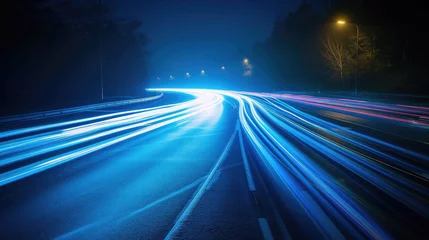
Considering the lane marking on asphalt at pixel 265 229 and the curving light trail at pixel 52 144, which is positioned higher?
the curving light trail at pixel 52 144

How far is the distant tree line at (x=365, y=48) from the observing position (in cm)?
3816

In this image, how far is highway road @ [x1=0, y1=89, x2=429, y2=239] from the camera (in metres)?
5.58

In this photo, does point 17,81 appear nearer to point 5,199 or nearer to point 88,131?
point 88,131

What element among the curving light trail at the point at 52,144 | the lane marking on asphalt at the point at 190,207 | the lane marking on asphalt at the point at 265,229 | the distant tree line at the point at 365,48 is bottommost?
the lane marking on asphalt at the point at 265,229

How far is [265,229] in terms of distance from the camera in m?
5.52

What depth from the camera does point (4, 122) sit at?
64.6ft

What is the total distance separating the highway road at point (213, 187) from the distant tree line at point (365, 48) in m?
27.3

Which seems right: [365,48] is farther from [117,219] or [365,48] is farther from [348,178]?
[117,219]

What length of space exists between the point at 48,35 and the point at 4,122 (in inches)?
972

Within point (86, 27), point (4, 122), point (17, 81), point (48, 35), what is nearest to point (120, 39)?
point (86, 27)

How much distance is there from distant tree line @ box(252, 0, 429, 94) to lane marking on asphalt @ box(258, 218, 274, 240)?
35132 millimetres

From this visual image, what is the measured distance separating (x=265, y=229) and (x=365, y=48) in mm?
46019

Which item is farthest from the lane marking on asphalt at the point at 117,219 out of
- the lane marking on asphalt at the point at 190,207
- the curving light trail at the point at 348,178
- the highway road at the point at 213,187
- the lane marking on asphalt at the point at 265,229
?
the curving light trail at the point at 348,178

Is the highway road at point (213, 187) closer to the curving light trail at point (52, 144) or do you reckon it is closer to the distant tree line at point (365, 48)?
the curving light trail at point (52, 144)
